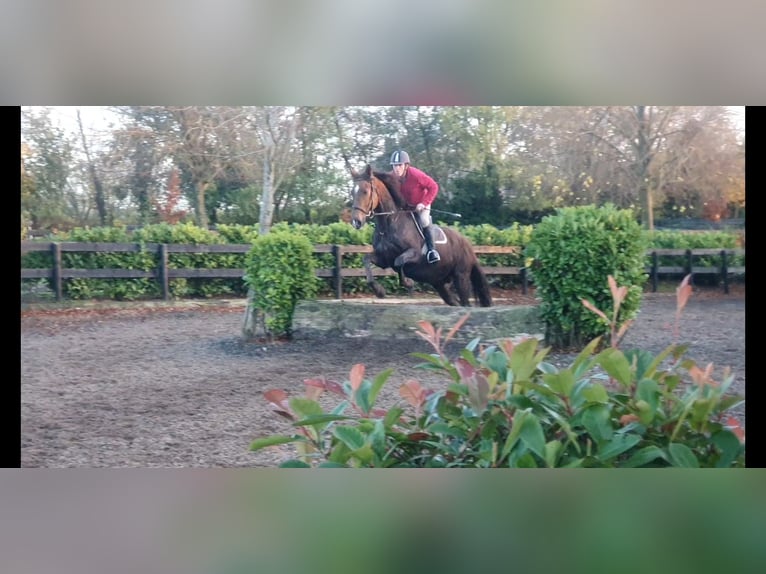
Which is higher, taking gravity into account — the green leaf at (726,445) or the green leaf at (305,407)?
the green leaf at (305,407)

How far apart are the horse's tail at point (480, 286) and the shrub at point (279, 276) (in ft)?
2.94

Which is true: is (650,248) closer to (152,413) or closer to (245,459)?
(245,459)

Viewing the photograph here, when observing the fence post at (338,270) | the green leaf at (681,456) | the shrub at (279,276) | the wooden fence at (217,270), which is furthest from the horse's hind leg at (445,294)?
the green leaf at (681,456)

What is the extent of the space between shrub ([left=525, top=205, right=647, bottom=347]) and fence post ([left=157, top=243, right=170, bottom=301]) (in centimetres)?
206

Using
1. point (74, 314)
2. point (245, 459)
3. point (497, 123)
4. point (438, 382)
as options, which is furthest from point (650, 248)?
point (74, 314)

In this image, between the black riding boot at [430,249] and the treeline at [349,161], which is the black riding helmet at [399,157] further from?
the black riding boot at [430,249]

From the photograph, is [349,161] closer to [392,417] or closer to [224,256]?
[224,256]

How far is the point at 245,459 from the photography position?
14.1ft

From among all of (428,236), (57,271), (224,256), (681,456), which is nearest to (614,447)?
(681,456)

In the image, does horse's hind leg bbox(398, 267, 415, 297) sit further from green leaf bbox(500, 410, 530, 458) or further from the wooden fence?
green leaf bbox(500, 410, 530, 458)

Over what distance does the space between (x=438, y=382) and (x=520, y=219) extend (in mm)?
1016

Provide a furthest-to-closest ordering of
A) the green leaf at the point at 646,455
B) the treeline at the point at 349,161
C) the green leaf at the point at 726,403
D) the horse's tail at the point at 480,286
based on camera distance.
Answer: the horse's tail at the point at 480,286
the treeline at the point at 349,161
the green leaf at the point at 726,403
the green leaf at the point at 646,455

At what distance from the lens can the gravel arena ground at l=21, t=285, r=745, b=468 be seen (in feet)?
14.1

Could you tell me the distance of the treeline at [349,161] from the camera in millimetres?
4227
